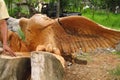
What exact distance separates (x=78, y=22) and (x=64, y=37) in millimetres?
278

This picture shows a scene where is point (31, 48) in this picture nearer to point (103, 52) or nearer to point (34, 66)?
point (34, 66)

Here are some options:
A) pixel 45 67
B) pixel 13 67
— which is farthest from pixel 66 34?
pixel 45 67

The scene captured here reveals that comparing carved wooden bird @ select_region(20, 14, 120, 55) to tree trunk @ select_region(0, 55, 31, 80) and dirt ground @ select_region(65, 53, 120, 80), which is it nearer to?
tree trunk @ select_region(0, 55, 31, 80)

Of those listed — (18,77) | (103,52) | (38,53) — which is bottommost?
(103,52)

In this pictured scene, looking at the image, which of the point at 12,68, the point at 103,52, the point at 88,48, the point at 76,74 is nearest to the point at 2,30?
the point at 12,68

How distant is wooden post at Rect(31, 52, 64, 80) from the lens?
3.55m

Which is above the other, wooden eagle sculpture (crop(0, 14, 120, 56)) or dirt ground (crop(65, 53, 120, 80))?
wooden eagle sculpture (crop(0, 14, 120, 56))

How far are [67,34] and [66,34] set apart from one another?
0.03 feet

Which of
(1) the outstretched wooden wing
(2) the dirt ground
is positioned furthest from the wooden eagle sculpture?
(2) the dirt ground

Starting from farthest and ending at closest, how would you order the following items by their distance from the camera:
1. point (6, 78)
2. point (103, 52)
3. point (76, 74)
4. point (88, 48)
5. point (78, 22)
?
point (103, 52) < point (76, 74) < point (88, 48) < point (78, 22) < point (6, 78)

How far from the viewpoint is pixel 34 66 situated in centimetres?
360

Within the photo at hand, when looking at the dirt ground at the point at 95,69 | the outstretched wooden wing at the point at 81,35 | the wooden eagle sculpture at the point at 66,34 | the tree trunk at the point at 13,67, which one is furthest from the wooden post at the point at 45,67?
Result: the dirt ground at the point at 95,69

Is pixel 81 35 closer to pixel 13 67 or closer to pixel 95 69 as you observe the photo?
pixel 13 67

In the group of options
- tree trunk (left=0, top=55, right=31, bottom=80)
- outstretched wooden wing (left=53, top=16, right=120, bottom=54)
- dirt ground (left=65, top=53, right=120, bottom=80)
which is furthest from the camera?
dirt ground (left=65, top=53, right=120, bottom=80)
